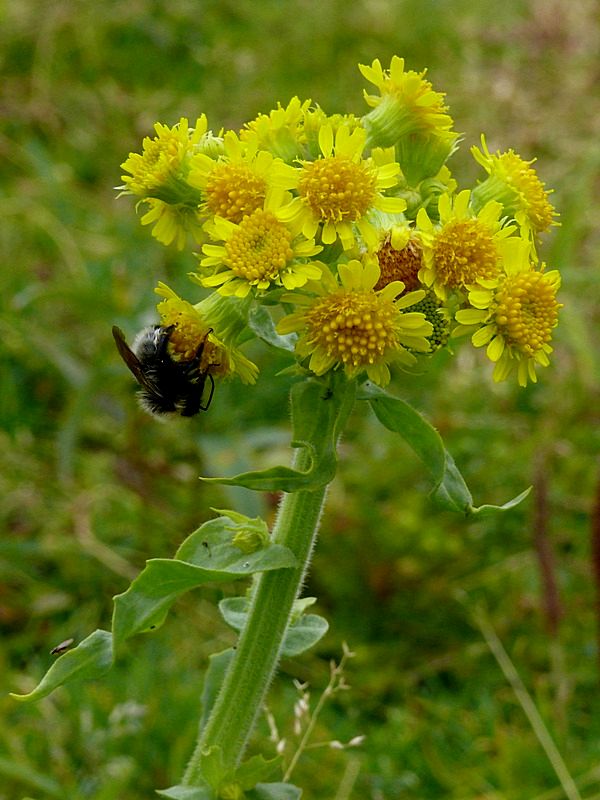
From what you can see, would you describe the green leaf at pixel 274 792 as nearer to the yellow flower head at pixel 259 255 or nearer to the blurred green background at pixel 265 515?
the blurred green background at pixel 265 515

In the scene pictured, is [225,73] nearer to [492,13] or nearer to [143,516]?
[492,13]

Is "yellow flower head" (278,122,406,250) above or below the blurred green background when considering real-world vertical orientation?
above

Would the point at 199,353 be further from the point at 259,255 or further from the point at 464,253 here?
the point at 464,253

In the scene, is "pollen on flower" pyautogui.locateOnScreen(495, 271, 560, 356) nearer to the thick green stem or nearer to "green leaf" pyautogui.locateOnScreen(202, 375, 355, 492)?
"green leaf" pyautogui.locateOnScreen(202, 375, 355, 492)

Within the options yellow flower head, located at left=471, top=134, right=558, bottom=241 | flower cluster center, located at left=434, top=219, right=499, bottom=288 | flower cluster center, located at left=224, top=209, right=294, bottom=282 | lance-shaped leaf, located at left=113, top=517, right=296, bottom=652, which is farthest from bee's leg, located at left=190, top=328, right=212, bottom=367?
yellow flower head, located at left=471, top=134, right=558, bottom=241

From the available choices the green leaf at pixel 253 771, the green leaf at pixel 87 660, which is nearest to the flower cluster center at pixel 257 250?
the green leaf at pixel 87 660

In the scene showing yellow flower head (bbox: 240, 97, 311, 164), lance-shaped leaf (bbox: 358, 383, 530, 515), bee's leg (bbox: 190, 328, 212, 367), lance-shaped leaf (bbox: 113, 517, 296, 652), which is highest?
yellow flower head (bbox: 240, 97, 311, 164)

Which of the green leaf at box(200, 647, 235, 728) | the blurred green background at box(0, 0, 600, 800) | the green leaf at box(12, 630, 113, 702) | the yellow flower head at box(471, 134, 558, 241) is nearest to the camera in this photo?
the green leaf at box(12, 630, 113, 702)
